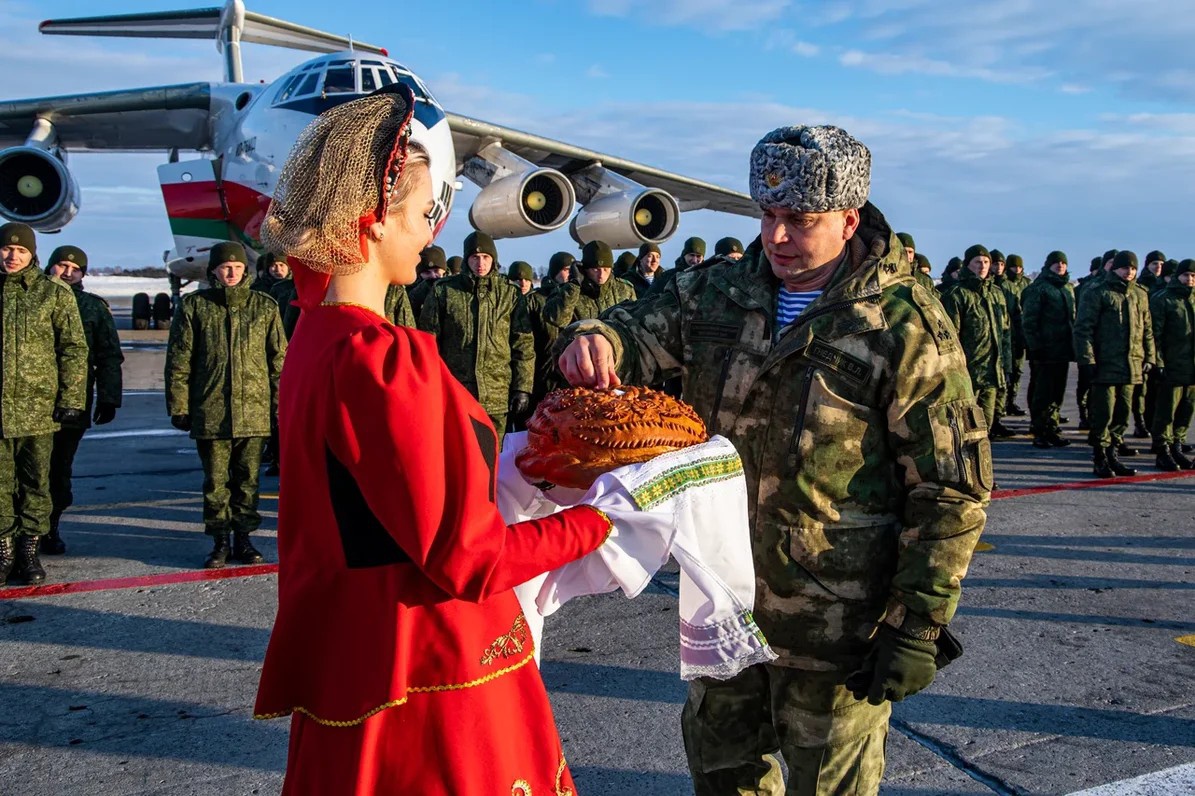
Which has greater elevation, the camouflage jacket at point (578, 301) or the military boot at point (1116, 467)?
the camouflage jacket at point (578, 301)

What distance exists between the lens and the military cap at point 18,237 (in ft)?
20.3

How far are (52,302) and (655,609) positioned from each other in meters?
4.35

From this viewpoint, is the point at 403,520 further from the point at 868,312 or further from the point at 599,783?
the point at 599,783

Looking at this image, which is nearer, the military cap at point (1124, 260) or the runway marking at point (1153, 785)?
the runway marking at point (1153, 785)

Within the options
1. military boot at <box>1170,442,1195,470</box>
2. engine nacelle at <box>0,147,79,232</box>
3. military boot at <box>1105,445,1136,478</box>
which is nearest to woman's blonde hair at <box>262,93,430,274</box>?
military boot at <box>1105,445,1136,478</box>

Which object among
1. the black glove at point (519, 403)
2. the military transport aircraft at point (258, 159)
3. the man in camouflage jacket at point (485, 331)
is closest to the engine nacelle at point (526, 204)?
the military transport aircraft at point (258, 159)

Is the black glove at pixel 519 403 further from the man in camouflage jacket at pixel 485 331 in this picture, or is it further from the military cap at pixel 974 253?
the military cap at pixel 974 253

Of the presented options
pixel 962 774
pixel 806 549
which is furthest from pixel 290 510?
pixel 962 774

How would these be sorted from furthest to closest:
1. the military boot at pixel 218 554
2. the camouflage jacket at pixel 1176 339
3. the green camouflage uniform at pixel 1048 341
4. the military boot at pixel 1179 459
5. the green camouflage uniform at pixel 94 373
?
1. the green camouflage uniform at pixel 1048 341
2. the camouflage jacket at pixel 1176 339
3. the military boot at pixel 1179 459
4. the green camouflage uniform at pixel 94 373
5. the military boot at pixel 218 554

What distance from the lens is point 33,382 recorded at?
6203 millimetres

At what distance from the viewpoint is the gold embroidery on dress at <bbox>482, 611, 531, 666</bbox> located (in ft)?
5.81

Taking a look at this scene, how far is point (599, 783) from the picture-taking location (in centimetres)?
351

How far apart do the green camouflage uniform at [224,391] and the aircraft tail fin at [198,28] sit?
1837 cm

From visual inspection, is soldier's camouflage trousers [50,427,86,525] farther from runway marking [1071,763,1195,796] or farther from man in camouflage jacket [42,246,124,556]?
runway marking [1071,763,1195,796]
